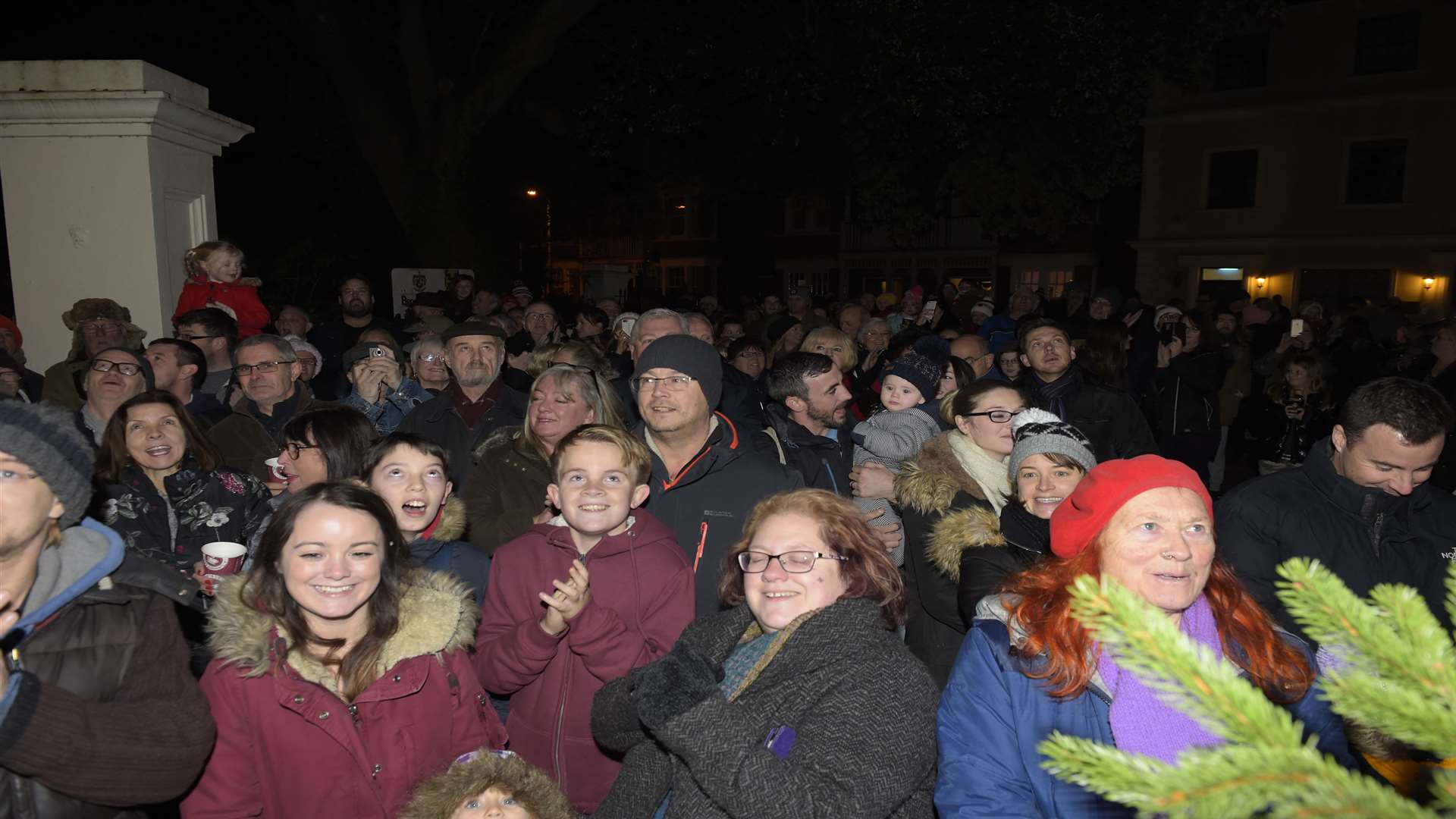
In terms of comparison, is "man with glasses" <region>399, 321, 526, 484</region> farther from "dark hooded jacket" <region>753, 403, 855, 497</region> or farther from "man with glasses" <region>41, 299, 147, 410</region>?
"man with glasses" <region>41, 299, 147, 410</region>

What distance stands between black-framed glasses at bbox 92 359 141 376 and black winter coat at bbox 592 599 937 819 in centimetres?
360

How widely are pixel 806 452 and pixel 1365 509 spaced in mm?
2379

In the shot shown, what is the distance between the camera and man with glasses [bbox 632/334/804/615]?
366cm

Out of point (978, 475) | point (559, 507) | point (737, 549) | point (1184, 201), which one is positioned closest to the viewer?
point (737, 549)

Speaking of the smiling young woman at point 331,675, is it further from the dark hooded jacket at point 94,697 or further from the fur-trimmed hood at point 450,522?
the fur-trimmed hood at point 450,522

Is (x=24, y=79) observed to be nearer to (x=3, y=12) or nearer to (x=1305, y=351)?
(x=1305, y=351)

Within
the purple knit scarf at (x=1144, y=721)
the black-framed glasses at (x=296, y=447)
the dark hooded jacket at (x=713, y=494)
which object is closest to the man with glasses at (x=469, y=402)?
the black-framed glasses at (x=296, y=447)

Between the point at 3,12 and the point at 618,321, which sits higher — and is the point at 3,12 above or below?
above

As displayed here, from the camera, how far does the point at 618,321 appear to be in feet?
27.3

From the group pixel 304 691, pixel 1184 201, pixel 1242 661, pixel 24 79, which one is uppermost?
pixel 1184 201

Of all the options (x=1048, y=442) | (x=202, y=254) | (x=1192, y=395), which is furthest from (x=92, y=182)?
A: (x=1192, y=395)

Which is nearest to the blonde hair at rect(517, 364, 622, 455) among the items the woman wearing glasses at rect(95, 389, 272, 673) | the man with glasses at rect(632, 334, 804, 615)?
the man with glasses at rect(632, 334, 804, 615)

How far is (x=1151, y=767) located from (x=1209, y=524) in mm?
1587

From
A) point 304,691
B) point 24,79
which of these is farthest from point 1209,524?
point 24,79
